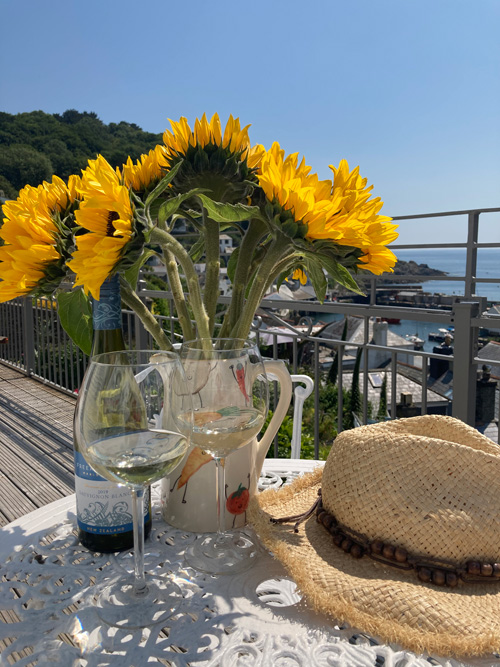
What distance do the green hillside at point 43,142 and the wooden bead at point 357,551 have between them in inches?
895

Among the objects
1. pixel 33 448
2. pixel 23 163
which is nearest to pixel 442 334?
pixel 33 448

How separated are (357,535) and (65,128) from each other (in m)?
28.5

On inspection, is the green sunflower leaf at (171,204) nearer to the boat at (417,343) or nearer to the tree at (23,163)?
the boat at (417,343)

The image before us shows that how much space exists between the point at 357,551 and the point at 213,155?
61cm

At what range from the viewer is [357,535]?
62cm

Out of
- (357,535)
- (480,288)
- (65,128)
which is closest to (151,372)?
(357,535)

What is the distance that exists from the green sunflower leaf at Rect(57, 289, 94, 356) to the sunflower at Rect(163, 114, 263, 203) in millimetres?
237

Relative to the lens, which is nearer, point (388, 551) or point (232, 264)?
point (388, 551)

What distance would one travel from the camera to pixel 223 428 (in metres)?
0.64

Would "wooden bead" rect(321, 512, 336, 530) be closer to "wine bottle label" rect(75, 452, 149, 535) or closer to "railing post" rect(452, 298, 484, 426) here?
"wine bottle label" rect(75, 452, 149, 535)

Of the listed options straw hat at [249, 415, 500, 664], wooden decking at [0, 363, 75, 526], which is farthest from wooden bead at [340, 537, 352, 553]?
wooden decking at [0, 363, 75, 526]

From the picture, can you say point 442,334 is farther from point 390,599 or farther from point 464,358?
point 390,599

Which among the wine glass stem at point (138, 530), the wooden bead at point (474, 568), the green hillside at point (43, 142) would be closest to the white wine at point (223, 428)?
the wine glass stem at point (138, 530)

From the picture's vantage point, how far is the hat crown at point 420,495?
584 millimetres
